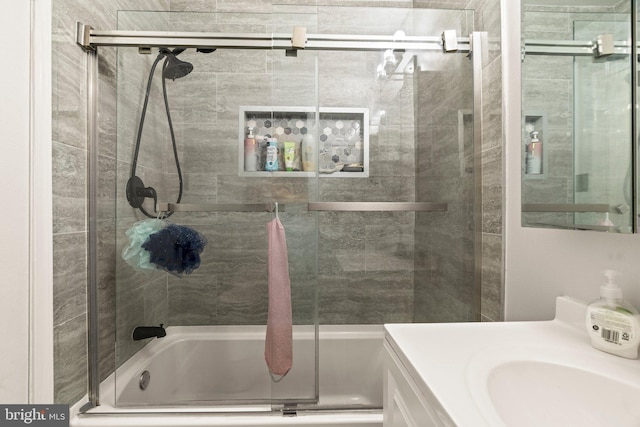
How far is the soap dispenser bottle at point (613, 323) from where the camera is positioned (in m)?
0.53

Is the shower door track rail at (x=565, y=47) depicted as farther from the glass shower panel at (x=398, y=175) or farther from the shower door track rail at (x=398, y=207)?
the shower door track rail at (x=398, y=207)

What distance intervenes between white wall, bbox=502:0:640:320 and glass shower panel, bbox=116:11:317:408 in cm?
64

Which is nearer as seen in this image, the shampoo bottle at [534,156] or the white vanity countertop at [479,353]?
the white vanity countertop at [479,353]

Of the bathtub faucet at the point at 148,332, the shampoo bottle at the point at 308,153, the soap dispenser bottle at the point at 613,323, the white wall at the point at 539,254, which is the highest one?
the shampoo bottle at the point at 308,153

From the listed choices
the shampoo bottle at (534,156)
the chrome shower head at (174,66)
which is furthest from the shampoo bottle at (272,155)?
the shampoo bottle at (534,156)

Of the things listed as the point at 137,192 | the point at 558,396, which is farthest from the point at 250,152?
the point at 558,396

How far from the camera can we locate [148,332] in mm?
1342

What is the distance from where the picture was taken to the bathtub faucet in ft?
4.23

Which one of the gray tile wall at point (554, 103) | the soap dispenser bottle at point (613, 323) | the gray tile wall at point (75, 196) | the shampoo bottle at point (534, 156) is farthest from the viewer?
the gray tile wall at point (75, 196)

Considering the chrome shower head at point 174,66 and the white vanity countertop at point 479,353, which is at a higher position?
the chrome shower head at point 174,66

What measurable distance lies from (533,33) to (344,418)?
1.21 m

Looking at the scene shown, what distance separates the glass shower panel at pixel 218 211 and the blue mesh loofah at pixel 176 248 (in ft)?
0.15

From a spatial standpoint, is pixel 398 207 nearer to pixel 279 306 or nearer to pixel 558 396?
pixel 279 306

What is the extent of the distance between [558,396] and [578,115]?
0.55m
